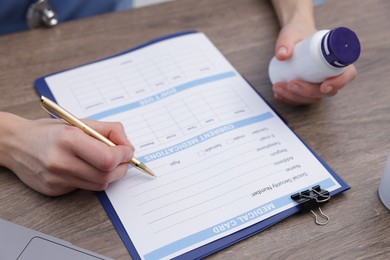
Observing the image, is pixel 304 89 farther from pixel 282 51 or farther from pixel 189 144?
pixel 189 144

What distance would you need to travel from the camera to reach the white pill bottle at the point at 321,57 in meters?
0.66

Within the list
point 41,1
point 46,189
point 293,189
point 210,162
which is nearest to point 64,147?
point 46,189

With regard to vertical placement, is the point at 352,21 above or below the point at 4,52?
below

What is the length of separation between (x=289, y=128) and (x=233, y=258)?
0.78 feet

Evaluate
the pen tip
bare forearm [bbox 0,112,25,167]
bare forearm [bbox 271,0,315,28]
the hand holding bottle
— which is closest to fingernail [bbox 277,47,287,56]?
the hand holding bottle

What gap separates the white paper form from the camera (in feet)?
2.06

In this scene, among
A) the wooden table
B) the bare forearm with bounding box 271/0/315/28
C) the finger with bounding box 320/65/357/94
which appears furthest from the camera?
the bare forearm with bounding box 271/0/315/28

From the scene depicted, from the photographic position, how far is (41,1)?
3.03 ft

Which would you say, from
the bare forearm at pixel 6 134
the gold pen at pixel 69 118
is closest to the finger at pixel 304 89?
the gold pen at pixel 69 118

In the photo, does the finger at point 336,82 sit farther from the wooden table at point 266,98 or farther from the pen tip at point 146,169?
the pen tip at point 146,169

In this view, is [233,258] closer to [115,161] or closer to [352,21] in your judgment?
[115,161]

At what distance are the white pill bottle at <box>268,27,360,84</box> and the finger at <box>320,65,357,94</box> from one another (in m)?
0.01

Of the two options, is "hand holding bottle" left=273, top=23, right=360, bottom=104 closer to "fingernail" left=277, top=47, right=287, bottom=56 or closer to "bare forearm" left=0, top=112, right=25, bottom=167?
"fingernail" left=277, top=47, right=287, bottom=56

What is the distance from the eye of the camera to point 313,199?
649 millimetres
